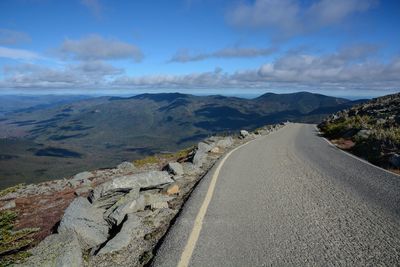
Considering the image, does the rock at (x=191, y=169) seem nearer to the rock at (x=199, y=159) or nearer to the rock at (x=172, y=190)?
the rock at (x=199, y=159)

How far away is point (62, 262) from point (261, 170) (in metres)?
8.81

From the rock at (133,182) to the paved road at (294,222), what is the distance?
51.8 inches

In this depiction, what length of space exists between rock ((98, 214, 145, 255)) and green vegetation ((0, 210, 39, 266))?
135 centimetres

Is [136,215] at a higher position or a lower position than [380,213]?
lower

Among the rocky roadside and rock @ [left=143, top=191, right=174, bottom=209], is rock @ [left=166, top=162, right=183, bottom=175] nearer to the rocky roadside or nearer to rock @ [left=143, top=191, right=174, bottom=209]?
the rocky roadside

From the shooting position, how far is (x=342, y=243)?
541 centimetres

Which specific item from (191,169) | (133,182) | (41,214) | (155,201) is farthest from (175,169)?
(41,214)

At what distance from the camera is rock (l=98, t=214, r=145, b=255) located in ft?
18.6

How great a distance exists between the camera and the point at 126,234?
6.16 m

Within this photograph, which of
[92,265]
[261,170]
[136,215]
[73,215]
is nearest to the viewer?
[92,265]

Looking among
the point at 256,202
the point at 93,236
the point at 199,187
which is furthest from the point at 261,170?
the point at 93,236

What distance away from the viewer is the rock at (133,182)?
8.17 m

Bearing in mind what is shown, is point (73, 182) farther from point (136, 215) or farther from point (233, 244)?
point (233, 244)

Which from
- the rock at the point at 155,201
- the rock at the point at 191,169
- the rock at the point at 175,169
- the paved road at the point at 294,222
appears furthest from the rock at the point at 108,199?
the rock at the point at 191,169
